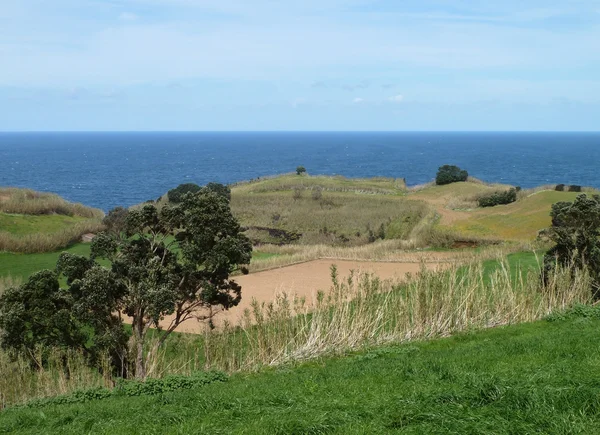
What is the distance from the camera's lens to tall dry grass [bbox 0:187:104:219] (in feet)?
117

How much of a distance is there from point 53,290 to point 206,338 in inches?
113

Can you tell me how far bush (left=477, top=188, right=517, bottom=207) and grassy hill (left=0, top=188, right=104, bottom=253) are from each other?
25514 mm

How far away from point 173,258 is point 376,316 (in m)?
4.15

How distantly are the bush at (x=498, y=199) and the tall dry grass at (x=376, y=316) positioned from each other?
2856 cm

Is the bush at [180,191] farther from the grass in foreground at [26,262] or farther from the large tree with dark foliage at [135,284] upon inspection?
the large tree with dark foliage at [135,284]

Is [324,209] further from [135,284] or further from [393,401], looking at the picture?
[393,401]

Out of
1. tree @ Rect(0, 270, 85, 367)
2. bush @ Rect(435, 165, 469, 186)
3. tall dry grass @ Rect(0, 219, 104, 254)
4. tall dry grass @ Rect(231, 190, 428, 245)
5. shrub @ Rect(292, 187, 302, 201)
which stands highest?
tree @ Rect(0, 270, 85, 367)

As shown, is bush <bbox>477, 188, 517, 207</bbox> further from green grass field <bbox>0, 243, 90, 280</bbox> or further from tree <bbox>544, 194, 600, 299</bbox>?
tree <bbox>544, 194, 600, 299</bbox>

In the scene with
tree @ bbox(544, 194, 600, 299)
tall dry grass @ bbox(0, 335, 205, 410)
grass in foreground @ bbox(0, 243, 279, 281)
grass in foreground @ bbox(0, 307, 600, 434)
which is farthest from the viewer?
grass in foreground @ bbox(0, 243, 279, 281)

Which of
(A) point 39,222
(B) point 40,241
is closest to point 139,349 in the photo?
(B) point 40,241

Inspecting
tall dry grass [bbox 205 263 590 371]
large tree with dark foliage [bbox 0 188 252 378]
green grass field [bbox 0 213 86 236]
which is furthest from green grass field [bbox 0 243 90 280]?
tall dry grass [bbox 205 263 590 371]

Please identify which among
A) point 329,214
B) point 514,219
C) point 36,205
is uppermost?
point 36,205

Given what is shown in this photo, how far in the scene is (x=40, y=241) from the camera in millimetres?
28281

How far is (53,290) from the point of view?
11.1 meters
